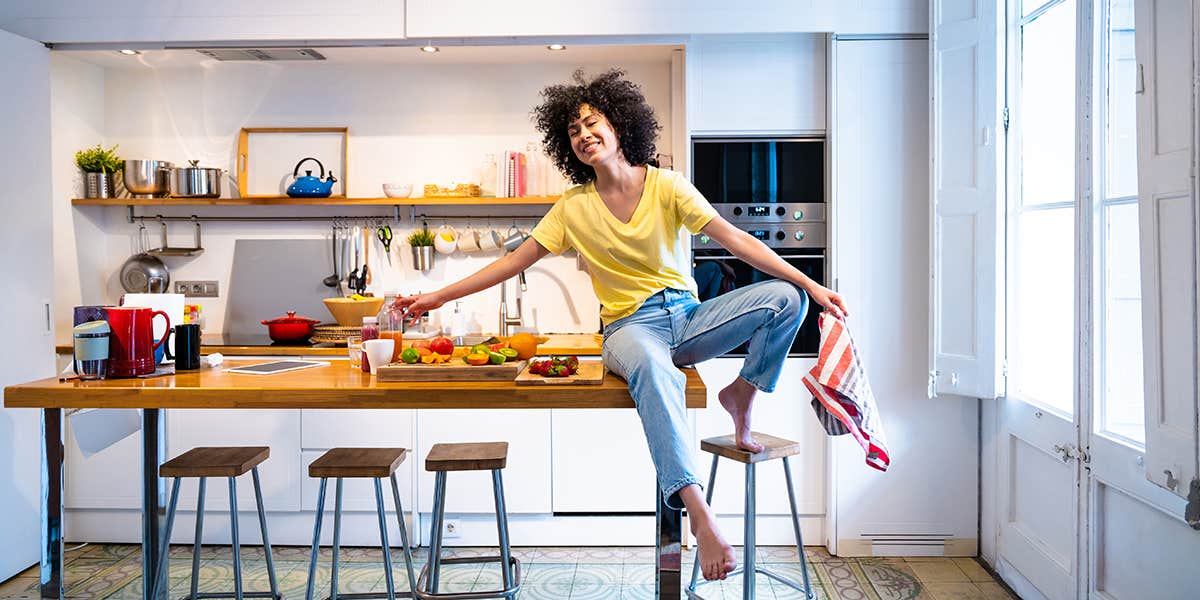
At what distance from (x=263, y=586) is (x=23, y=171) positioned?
193 cm

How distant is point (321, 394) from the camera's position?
1.97 m

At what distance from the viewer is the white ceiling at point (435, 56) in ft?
12.6

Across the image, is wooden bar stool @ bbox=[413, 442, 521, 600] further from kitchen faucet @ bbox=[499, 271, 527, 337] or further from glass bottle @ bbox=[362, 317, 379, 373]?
kitchen faucet @ bbox=[499, 271, 527, 337]

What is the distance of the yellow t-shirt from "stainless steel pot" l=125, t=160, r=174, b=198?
2.63 m

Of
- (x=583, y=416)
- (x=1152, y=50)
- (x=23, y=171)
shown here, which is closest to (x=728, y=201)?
(x=583, y=416)

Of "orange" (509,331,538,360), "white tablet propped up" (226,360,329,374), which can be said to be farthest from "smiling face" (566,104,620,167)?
"white tablet propped up" (226,360,329,374)

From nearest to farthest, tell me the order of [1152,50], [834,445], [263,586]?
[1152,50]
[263,586]
[834,445]

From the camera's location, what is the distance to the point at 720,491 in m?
3.69

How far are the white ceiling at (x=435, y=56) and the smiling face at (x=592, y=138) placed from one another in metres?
1.55

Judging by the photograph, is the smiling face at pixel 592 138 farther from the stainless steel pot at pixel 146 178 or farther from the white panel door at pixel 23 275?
the stainless steel pot at pixel 146 178

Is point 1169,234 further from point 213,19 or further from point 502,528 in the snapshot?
point 213,19

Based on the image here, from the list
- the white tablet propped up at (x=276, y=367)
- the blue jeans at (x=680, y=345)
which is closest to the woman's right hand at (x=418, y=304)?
the white tablet propped up at (x=276, y=367)

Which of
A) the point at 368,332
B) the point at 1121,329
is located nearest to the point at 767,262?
the point at 368,332

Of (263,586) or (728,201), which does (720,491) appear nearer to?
(728,201)
